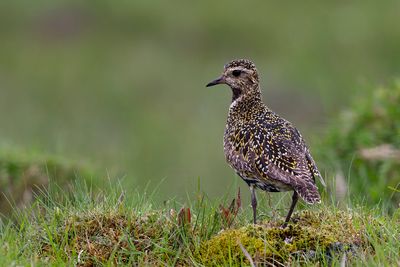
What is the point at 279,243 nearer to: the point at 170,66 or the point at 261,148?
the point at 261,148

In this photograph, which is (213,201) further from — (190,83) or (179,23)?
(179,23)

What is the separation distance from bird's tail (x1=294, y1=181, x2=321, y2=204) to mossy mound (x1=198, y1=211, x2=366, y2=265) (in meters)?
0.19

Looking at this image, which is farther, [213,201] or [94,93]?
[94,93]

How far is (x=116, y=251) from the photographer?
298 inches

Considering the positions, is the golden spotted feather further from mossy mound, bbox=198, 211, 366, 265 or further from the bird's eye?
the bird's eye

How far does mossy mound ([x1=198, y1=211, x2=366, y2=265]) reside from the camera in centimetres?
728

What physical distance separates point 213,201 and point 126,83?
1465cm

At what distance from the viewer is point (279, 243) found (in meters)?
7.38

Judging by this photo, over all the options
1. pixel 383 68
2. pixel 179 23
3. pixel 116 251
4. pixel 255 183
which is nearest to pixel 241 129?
pixel 255 183

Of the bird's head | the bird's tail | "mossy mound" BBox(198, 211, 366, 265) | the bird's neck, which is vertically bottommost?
"mossy mound" BBox(198, 211, 366, 265)

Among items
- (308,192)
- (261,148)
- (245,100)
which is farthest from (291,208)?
(245,100)

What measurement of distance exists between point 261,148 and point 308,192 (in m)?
0.77

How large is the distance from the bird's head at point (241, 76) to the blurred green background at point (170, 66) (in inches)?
341

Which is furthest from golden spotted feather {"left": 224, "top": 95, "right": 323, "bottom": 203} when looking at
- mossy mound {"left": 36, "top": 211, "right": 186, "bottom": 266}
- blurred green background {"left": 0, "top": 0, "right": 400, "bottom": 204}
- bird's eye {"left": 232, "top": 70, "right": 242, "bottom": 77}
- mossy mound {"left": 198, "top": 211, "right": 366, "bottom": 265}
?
blurred green background {"left": 0, "top": 0, "right": 400, "bottom": 204}
